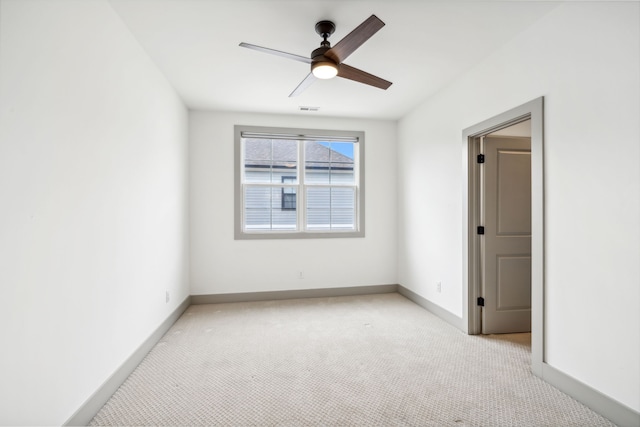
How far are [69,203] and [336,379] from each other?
204cm

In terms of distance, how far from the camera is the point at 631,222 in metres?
1.69

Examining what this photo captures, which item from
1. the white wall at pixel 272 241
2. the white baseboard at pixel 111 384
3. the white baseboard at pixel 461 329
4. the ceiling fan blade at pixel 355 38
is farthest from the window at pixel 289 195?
the ceiling fan blade at pixel 355 38

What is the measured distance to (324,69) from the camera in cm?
226

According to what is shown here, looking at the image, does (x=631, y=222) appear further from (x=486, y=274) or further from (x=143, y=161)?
(x=143, y=161)

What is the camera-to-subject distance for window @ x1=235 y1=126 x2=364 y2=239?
4398 mm

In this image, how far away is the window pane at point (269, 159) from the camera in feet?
14.6

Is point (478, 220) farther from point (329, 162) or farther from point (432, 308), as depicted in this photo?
point (329, 162)

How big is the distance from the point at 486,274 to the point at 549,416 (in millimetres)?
1430

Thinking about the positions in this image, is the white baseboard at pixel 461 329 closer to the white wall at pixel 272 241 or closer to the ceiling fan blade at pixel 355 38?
the white wall at pixel 272 241

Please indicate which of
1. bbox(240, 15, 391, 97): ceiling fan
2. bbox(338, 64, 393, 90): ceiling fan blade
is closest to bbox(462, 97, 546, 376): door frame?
bbox(338, 64, 393, 90): ceiling fan blade

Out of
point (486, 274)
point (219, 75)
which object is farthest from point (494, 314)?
point (219, 75)

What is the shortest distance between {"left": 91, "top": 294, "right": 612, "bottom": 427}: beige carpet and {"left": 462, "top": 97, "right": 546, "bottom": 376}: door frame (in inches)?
10.4

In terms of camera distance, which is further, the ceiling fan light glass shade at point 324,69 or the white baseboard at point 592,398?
the ceiling fan light glass shade at point 324,69

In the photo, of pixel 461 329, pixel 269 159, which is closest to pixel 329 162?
pixel 269 159
